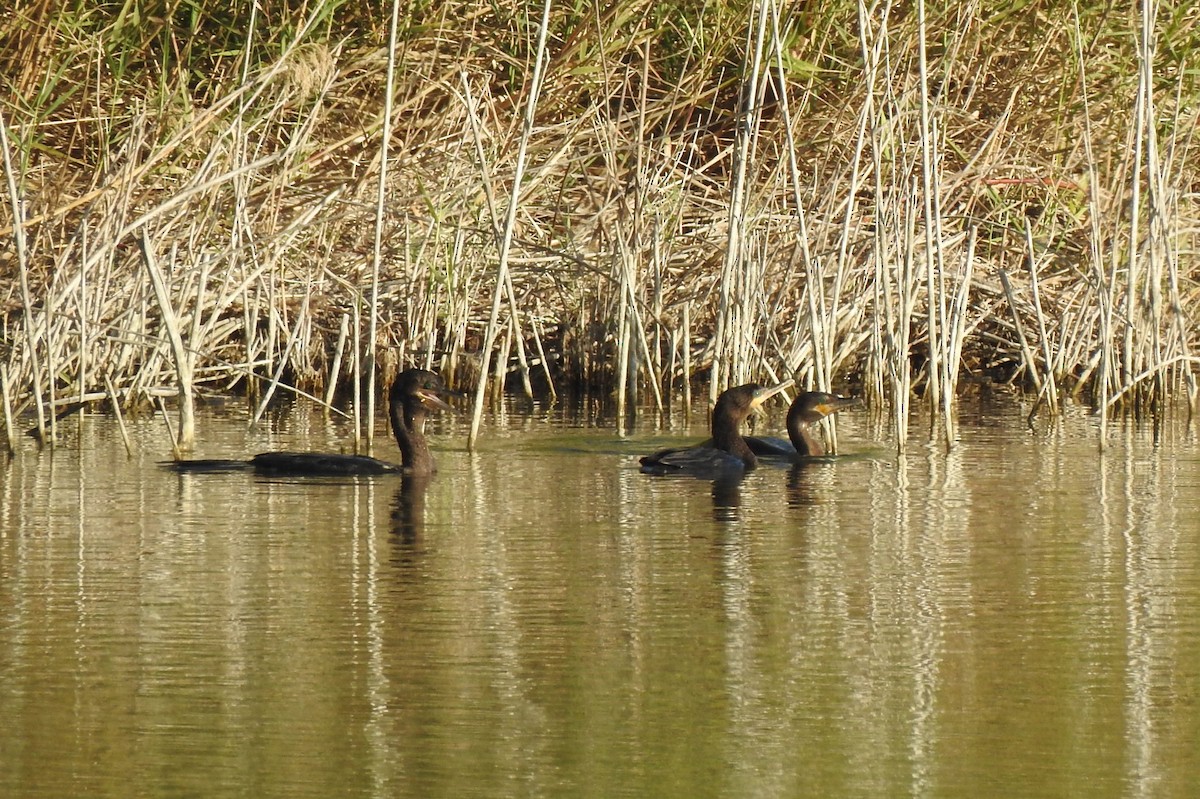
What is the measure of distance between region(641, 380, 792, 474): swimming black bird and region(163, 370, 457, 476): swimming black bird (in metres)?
0.92

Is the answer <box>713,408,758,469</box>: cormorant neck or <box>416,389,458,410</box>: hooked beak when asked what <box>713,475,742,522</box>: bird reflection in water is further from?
<box>416,389,458,410</box>: hooked beak

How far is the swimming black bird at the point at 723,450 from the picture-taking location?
8.84 m

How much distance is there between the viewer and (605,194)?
41.8ft

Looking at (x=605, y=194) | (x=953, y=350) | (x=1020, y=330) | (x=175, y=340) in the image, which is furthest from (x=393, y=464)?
(x=605, y=194)

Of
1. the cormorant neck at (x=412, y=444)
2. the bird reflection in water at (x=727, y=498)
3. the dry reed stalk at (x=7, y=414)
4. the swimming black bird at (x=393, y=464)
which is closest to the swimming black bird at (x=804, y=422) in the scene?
the bird reflection in water at (x=727, y=498)

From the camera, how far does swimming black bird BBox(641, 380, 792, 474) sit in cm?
884

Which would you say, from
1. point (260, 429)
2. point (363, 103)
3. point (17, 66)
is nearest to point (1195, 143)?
point (363, 103)

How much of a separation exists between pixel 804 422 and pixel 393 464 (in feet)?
6.05

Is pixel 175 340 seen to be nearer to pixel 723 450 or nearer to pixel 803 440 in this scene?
pixel 723 450

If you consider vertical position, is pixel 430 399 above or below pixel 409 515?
above

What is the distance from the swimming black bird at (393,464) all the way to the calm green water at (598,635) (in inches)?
3.7

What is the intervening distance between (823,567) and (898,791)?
7.62 feet

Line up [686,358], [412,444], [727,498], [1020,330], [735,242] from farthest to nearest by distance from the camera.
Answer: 1. [686,358]
2. [1020,330]
3. [735,242]
4. [412,444]
5. [727,498]

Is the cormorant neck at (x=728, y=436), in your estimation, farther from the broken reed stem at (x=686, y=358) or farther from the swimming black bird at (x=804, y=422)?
the broken reed stem at (x=686, y=358)
